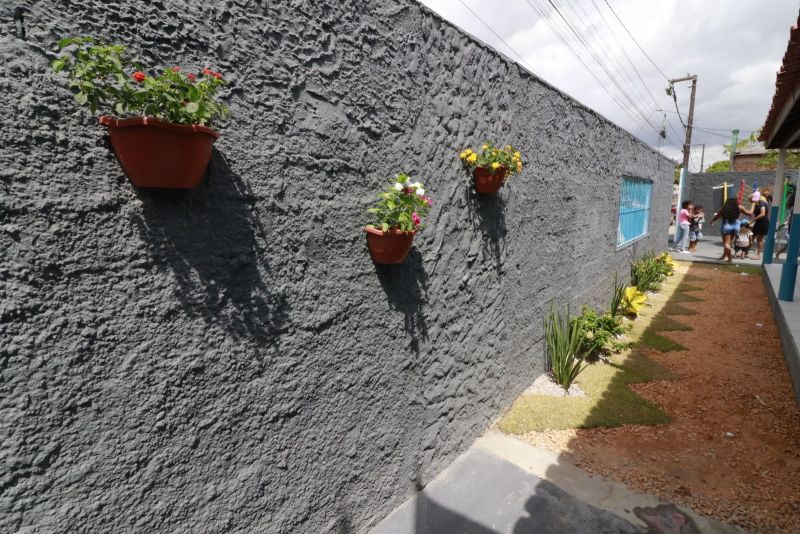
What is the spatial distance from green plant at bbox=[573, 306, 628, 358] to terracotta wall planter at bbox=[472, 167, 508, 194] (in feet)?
7.30

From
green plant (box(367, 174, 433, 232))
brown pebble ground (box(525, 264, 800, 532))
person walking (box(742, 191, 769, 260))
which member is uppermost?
green plant (box(367, 174, 433, 232))

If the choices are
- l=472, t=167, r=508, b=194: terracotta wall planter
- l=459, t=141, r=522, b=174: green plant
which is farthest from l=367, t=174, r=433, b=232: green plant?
l=472, t=167, r=508, b=194: terracotta wall planter

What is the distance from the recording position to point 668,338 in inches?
198

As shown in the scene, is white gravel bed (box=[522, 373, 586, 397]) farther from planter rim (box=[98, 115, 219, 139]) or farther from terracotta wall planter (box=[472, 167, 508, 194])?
planter rim (box=[98, 115, 219, 139])

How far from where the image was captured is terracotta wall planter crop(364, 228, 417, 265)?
1.79 m

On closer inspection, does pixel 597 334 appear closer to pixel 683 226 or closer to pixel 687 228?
pixel 683 226

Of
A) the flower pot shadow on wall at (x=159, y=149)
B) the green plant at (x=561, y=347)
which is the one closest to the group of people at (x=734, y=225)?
the green plant at (x=561, y=347)

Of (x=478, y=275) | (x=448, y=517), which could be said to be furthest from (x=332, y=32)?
(x=448, y=517)

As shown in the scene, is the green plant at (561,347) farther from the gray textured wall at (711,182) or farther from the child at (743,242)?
the gray textured wall at (711,182)

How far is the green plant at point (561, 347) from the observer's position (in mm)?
3672

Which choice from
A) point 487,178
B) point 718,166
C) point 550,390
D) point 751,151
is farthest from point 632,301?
point 718,166

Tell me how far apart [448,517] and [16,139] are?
2.33 metres

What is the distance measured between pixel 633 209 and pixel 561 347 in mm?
4191

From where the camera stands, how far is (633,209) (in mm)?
6738
